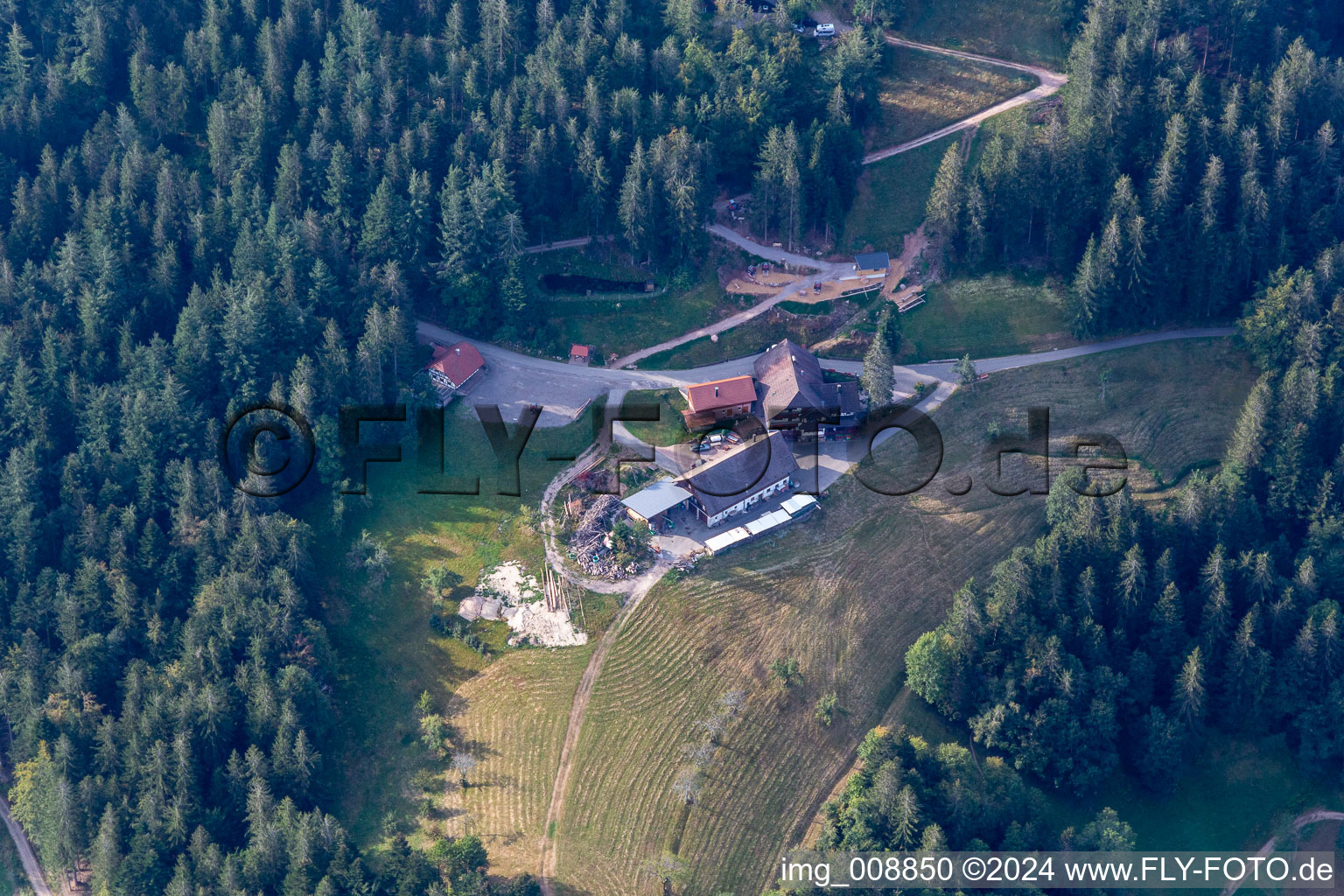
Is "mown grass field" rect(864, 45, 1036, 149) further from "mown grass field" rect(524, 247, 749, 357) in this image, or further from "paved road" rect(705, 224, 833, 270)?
"mown grass field" rect(524, 247, 749, 357)

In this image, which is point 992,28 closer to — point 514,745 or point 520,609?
point 520,609

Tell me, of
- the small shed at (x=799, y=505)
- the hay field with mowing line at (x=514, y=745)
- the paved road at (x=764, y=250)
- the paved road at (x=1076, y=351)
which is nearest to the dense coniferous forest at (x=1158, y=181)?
the paved road at (x=1076, y=351)

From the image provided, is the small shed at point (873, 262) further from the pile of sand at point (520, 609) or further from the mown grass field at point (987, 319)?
the pile of sand at point (520, 609)

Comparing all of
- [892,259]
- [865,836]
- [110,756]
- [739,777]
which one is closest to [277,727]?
[110,756]

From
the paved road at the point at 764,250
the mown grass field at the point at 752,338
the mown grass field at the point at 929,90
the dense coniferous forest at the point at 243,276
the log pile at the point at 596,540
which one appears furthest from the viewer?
the mown grass field at the point at 929,90

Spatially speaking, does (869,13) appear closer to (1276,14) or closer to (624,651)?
(1276,14)
